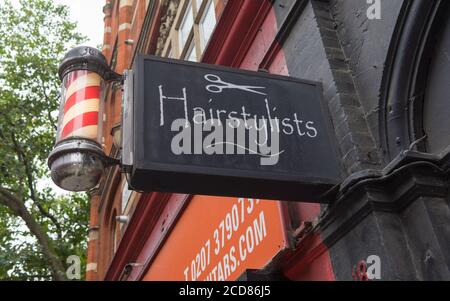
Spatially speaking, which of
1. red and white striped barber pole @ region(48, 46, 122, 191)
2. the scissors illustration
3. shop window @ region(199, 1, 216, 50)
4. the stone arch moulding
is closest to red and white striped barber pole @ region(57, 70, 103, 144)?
red and white striped barber pole @ region(48, 46, 122, 191)

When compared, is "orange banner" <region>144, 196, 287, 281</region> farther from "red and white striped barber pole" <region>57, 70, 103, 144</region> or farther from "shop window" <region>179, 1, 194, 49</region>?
"shop window" <region>179, 1, 194, 49</region>

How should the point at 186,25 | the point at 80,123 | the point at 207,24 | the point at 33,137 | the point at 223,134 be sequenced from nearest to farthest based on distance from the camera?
1. the point at 223,134
2. the point at 80,123
3. the point at 207,24
4. the point at 186,25
5. the point at 33,137

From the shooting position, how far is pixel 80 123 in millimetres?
3996

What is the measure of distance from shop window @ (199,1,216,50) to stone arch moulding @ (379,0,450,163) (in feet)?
15.2

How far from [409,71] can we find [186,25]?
6.48m

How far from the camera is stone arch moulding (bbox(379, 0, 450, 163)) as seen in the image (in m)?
3.37

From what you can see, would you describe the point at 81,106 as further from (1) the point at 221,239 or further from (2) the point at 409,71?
(2) the point at 409,71

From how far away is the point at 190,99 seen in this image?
138 inches

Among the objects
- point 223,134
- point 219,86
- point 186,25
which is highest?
point 186,25

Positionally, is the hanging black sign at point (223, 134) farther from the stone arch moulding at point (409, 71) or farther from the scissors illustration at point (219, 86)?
the stone arch moulding at point (409, 71)

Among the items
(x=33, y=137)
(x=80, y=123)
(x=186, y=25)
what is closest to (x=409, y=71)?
(x=80, y=123)

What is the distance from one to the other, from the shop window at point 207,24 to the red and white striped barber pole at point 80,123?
377cm

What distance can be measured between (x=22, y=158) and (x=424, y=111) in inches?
505

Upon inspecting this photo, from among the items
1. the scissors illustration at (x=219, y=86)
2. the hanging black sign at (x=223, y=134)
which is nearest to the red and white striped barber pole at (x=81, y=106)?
the hanging black sign at (x=223, y=134)
